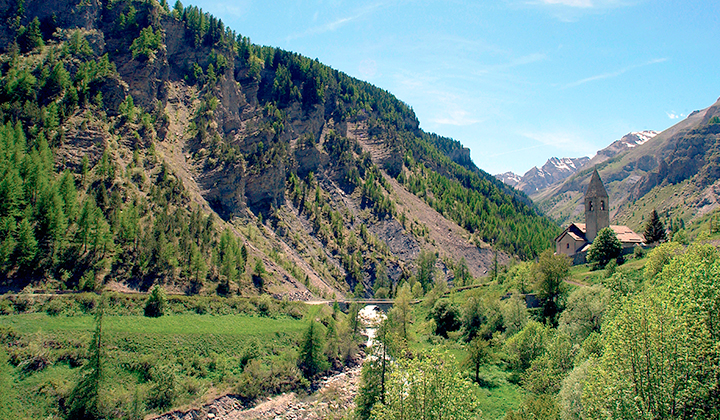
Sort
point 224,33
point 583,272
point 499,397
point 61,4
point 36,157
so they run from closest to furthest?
point 499,397 → point 36,157 → point 583,272 → point 61,4 → point 224,33

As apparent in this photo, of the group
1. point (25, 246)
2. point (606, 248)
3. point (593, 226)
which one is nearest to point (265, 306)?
point (25, 246)

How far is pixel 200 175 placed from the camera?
104m

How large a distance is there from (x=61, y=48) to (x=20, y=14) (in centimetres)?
1268

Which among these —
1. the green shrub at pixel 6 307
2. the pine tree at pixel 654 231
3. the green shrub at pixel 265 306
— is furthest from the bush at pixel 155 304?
the pine tree at pixel 654 231

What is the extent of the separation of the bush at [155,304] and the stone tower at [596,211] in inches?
2974

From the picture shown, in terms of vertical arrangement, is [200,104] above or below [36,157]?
above

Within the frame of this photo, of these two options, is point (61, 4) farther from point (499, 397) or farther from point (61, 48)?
point (499, 397)

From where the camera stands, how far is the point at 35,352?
1565 inches

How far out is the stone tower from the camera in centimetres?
8269

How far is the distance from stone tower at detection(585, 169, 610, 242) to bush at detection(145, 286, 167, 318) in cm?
7555

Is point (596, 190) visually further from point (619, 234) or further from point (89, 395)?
point (89, 395)

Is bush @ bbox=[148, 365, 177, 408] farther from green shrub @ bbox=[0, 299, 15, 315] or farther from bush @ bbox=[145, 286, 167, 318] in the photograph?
green shrub @ bbox=[0, 299, 15, 315]

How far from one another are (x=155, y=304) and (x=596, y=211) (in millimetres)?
78139

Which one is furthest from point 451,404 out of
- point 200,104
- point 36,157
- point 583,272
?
point 200,104
